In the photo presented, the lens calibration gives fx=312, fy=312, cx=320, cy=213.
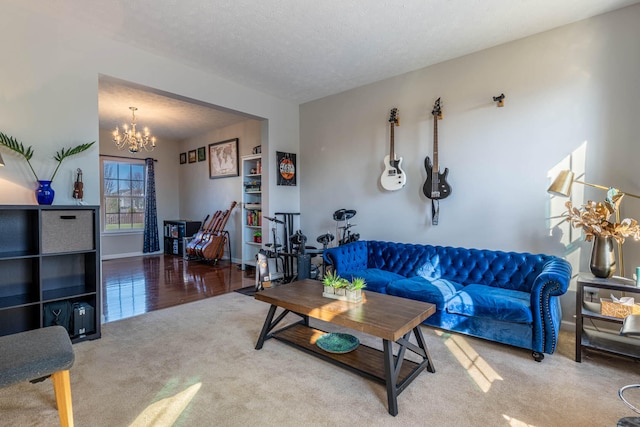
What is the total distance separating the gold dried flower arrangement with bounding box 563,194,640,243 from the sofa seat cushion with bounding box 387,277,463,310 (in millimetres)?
1145

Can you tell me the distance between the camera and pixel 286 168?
17.1 feet

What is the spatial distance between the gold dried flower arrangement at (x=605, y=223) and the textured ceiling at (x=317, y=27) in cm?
176

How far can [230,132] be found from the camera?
6699 mm

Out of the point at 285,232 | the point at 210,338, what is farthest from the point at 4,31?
the point at 285,232

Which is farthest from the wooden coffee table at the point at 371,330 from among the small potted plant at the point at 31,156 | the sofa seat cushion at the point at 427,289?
the small potted plant at the point at 31,156

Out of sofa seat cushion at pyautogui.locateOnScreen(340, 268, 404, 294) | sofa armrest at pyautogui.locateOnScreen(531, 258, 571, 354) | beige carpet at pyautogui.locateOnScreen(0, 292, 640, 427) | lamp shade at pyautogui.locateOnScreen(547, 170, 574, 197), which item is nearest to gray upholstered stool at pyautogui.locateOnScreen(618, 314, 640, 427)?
beige carpet at pyautogui.locateOnScreen(0, 292, 640, 427)

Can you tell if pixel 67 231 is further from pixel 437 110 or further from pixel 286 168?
pixel 437 110

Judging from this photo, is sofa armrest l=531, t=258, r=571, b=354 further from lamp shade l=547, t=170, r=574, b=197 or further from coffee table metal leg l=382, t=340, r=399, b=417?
coffee table metal leg l=382, t=340, r=399, b=417

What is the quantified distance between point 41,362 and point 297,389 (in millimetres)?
1361

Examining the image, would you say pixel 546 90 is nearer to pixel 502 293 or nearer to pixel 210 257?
pixel 502 293

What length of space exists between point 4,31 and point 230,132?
4.11m

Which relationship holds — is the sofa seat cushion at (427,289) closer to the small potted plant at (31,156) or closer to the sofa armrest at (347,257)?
the sofa armrest at (347,257)

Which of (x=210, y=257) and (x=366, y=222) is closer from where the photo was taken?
(x=366, y=222)

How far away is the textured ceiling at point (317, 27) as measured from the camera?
271cm
